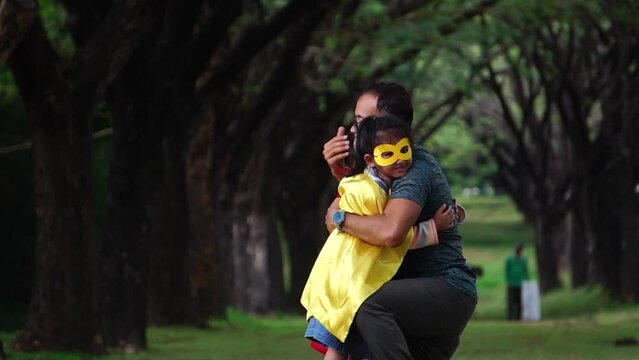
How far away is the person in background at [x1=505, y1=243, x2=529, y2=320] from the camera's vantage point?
27938 millimetres

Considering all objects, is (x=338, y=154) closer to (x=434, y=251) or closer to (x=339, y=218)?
(x=339, y=218)

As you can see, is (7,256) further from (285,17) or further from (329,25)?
(329,25)

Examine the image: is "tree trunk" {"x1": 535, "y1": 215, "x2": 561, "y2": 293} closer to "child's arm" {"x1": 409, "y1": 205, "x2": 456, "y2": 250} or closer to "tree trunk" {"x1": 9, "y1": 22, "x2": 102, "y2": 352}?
"tree trunk" {"x1": 9, "y1": 22, "x2": 102, "y2": 352}

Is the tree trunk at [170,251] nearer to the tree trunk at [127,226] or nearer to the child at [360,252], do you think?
the tree trunk at [127,226]

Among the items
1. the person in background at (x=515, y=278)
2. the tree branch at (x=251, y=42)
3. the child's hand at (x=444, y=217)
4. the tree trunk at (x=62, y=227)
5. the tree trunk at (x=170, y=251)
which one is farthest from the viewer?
the person in background at (x=515, y=278)

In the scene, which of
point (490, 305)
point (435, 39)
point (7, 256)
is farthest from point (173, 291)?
point (490, 305)

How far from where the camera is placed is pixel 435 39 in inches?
984

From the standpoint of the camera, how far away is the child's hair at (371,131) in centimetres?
612

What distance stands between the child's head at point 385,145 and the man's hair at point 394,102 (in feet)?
0.32

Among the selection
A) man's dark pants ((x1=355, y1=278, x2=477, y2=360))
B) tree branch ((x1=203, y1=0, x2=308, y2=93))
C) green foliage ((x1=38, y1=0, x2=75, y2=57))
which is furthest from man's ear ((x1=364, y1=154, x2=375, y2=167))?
green foliage ((x1=38, y1=0, x2=75, y2=57))

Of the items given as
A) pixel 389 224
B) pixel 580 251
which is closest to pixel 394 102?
pixel 389 224

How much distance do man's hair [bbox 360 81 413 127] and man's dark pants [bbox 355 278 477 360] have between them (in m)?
0.73

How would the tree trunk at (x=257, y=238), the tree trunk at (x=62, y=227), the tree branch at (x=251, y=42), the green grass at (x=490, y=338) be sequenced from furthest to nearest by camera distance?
1. the tree trunk at (x=257, y=238)
2. the tree branch at (x=251, y=42)
3. the green grass at (x=490, y=338)
4. the tree trunk at (x=62, y=227)

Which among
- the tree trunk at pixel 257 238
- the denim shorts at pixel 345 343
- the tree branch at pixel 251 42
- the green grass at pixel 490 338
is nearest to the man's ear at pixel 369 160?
the denim shorts at pixel 345 343
